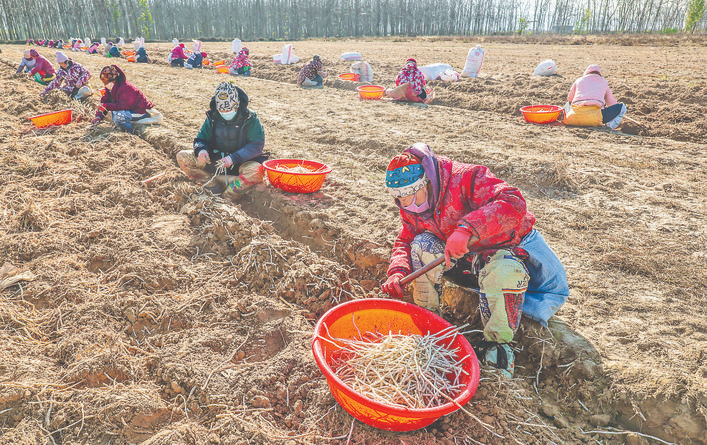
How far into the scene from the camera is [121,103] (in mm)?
5875

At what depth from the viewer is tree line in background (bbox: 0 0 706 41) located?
89.9ft

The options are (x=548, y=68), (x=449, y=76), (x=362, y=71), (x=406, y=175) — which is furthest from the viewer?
(x=362, y=71)

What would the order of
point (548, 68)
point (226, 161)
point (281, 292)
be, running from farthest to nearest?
point (548, 68) < point (226, 161) < point (281, 292)

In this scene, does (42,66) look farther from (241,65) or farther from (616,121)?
(616,121)

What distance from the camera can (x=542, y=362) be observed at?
2209 millimetres

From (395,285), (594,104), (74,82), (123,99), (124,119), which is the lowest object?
(395,285)

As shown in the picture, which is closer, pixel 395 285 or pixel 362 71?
pixel 395 285

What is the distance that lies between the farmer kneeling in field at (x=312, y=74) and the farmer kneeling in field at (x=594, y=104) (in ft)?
21.1

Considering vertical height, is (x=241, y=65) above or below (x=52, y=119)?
above

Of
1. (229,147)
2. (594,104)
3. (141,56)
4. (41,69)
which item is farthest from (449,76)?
(141,56)

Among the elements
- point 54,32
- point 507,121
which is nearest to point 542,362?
point 507,121

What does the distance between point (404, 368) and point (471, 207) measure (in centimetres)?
86

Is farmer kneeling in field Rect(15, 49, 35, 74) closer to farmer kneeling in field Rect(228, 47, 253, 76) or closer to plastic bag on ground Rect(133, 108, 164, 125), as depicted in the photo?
farmer kneeling in field Rect(228, 47, 253, 76)

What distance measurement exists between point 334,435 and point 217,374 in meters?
0.72
